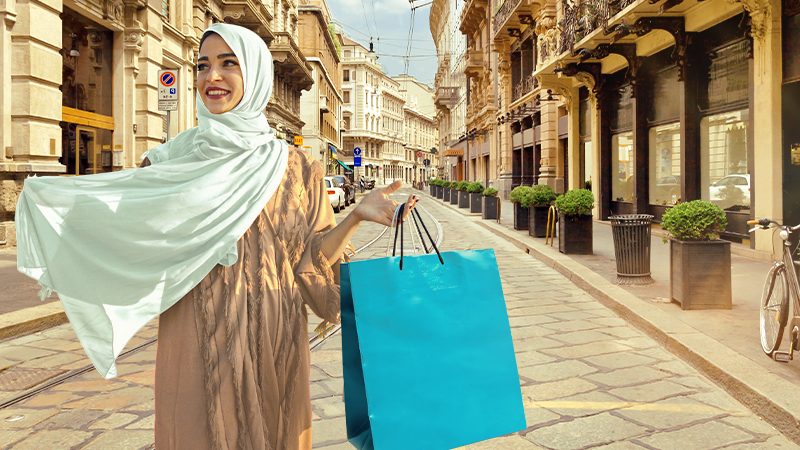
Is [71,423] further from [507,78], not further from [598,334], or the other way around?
[507,78]

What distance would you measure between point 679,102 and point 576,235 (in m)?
4.90

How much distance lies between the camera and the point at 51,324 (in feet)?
20.9

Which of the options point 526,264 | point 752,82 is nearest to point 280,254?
point 526,264

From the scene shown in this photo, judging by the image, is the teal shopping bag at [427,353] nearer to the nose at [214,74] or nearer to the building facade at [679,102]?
the nose at [214,74]

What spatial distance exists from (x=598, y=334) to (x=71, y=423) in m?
4.35

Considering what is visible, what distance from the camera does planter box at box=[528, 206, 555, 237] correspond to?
1445 centimetres

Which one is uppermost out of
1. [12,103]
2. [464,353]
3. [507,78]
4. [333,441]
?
[507,78]

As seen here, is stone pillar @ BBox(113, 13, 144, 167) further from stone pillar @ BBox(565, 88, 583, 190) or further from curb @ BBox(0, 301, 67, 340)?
stone pillar @ BBox(565, 88, 583, 190)

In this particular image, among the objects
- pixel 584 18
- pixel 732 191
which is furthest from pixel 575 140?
pixel 732 191

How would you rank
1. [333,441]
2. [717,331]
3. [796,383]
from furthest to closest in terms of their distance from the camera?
1. [717,331]
2. [796,383]
3. [333,441]

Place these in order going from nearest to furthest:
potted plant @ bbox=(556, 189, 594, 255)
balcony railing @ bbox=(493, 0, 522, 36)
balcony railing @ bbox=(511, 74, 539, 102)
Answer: potted plant @ bbox=(556, 189, 594, 255) < balcony railing @ bbox=(493, 0, 522, 36) < balcony railing @ bbox=(511, 74, 539, 102)

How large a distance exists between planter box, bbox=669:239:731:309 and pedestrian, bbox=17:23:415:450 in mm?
5532

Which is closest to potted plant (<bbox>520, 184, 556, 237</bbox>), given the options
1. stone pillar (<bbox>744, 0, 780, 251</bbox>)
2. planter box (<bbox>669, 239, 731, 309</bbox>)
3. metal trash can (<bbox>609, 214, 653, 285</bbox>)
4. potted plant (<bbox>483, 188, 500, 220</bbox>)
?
Result: stone pillar (<bbox>744, 0, 780, 251</bbox>)

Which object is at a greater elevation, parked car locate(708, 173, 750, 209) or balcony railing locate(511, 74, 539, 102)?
balcony railing locate(511, 74, 539, 102)
